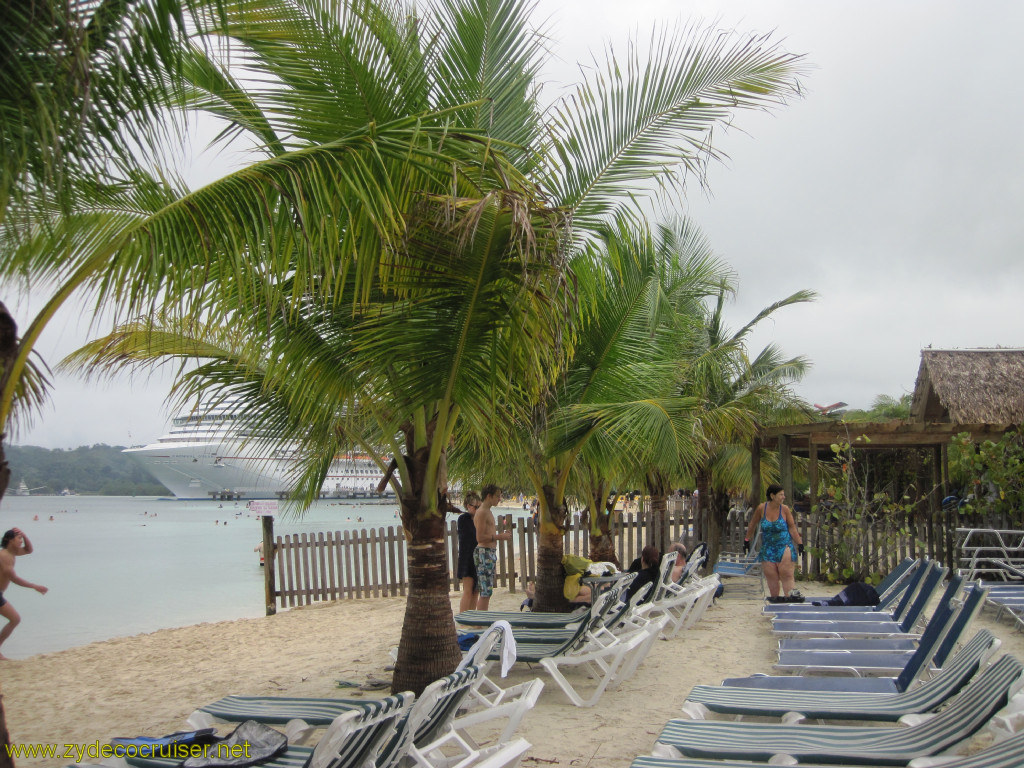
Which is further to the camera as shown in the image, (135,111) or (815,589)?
(815,589)

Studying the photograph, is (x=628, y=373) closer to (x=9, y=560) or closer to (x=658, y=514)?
(x=9, y=560)

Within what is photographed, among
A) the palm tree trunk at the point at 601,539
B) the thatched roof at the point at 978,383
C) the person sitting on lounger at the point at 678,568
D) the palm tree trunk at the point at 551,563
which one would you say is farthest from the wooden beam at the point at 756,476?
the palm tree trunk at the point at 551,563

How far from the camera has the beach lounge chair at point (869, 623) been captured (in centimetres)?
640

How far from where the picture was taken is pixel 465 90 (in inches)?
225

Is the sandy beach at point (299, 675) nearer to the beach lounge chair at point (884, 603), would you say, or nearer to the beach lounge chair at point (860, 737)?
the beach lounge chair at point (884, 603)

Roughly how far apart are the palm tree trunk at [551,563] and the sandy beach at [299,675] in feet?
4.26

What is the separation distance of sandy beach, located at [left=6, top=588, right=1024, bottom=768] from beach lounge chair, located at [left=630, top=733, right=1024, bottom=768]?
123 centimetres

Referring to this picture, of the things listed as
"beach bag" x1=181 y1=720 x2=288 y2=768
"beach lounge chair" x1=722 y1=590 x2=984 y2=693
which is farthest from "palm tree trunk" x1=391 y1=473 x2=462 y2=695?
"beach lounge chair" x1=722 y1=590 x2=984 y2=693

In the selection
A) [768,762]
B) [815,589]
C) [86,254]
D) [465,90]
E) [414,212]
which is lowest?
[815,589]

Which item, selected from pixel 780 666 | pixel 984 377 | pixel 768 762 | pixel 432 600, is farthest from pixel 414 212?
pixel 984 377

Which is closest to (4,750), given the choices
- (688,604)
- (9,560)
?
(9,560)

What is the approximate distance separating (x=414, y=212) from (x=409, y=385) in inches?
50.1

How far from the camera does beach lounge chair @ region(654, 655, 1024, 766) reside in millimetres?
3205

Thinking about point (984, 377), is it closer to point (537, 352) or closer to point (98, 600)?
point (537, 352)
